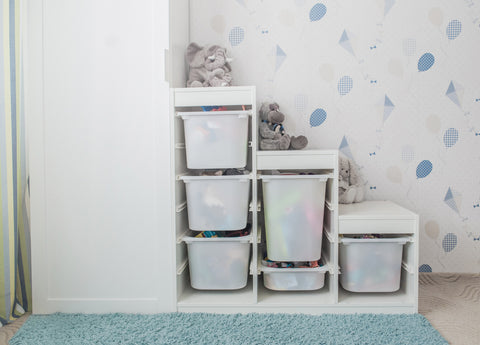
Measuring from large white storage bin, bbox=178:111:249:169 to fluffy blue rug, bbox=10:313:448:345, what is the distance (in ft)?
2.42

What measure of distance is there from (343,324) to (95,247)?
4.02 feet

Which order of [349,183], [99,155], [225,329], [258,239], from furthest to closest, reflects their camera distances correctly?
[349,183] < [258,239] < [99,155] < [225,329]

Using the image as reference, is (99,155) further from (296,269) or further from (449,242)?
(449,242)

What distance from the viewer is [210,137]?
181cm

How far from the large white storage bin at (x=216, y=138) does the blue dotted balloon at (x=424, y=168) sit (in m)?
Answer: 1.13

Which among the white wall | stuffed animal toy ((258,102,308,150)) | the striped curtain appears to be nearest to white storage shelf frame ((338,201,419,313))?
stuffed animal toy ((258,102,308,150))

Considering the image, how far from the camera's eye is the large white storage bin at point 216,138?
1.79 m

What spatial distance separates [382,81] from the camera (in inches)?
87.1


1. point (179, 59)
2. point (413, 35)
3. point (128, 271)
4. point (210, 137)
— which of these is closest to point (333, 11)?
point (413, 35)

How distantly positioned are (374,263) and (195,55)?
145 centimetres

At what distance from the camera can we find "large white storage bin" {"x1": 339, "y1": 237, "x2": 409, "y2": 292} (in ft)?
5.99

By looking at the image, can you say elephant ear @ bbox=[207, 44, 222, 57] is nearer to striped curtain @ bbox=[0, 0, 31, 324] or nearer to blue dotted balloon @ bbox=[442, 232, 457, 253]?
striped curtain @ bbox=[0, 0, 31, 324]

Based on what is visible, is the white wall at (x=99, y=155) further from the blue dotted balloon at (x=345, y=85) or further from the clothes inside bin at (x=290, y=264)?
the blue dotted balloon at (x=345, y=85)

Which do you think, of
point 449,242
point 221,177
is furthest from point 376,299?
point 221,177
